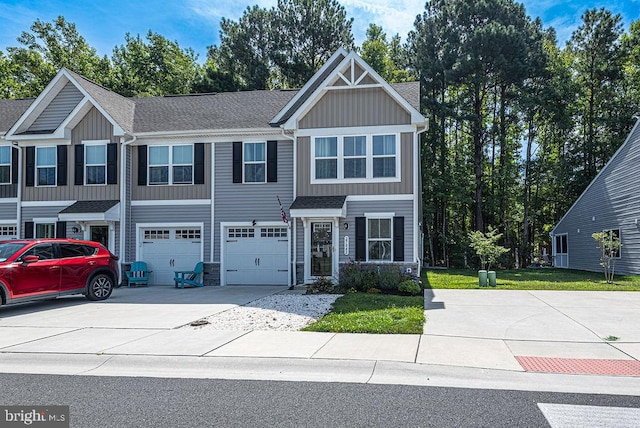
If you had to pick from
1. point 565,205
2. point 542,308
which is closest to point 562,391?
point 542,308

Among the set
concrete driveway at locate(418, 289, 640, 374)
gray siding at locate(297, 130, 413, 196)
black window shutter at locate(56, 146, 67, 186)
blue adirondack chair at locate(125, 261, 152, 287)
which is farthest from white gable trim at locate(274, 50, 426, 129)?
black window shutter at locate(56, 146, 67, 186)

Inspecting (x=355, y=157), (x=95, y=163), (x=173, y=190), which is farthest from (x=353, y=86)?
(x=95, y=163)

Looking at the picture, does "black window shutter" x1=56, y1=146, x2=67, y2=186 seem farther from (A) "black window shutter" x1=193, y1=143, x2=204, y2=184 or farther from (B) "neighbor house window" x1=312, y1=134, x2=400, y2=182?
(B) "neighbor house window" x1=312, y1=134, x2=400, y2=182

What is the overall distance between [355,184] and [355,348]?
384 inches

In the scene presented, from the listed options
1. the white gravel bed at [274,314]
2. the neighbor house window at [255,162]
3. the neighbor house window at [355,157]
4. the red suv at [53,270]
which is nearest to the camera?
the white gravel bed at [274,314]

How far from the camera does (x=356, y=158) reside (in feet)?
55.8

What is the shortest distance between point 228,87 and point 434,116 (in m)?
14.4

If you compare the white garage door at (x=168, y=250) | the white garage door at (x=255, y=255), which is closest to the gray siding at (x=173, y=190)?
the white garage door at (x=168, y=250)

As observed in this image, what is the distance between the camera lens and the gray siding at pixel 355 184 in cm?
1659

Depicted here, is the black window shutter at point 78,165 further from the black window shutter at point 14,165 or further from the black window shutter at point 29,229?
the black window shutter at point 14,165

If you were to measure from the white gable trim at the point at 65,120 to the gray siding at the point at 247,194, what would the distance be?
394 centimetres

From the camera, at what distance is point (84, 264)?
13414 millimetres

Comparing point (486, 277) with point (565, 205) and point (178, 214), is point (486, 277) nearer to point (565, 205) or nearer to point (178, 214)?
point (178, 214)

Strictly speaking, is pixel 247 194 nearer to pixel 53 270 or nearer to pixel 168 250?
pixel 168 250
